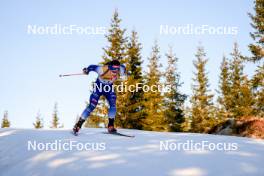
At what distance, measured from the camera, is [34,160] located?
241 inches

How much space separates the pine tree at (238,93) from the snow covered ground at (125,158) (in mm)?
31606

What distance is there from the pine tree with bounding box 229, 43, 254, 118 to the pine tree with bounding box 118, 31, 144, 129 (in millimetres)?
12799

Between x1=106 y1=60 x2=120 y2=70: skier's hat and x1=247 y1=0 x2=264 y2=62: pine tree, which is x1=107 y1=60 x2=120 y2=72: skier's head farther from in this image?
x1=247 y1=0 x2=264 y2=62: pine tree

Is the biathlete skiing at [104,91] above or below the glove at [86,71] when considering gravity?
below

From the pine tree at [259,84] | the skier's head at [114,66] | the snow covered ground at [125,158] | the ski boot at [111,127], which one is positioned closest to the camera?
the snow covered ground at [125,158]

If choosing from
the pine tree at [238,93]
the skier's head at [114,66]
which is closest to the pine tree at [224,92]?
the pine tree at [238,93]

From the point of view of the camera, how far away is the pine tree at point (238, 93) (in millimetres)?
37938

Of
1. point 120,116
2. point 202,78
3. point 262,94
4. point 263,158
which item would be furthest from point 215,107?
point 263,158

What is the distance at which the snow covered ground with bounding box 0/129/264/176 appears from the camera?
196 inches

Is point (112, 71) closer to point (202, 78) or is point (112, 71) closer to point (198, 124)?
point (198, 124)

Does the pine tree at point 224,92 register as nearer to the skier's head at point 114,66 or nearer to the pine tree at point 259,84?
the pine tree at point 259,84

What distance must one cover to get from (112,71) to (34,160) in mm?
3993

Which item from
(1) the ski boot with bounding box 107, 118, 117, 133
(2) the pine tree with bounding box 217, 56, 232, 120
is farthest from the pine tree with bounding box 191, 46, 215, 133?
(1) the ski boot with bounding box 107, 118, 117, 133

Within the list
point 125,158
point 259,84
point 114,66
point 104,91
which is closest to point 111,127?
point 104,91
